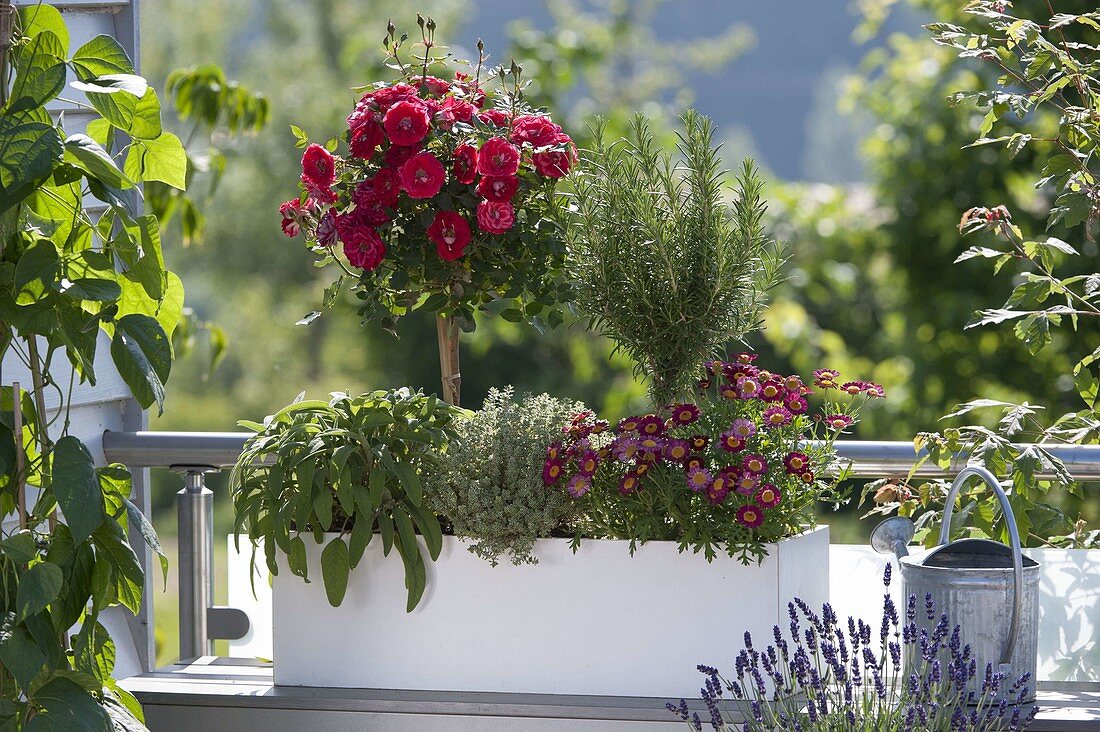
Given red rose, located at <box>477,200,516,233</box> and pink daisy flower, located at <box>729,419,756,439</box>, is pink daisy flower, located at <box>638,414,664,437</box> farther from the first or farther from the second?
red rose, located at <box>477,200,516,233</box>

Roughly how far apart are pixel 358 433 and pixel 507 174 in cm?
38

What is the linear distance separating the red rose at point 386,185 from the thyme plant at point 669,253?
234 millimetres

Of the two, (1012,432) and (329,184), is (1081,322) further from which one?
(329,184)

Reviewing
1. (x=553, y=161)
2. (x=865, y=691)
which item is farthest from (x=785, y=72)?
(x=865, y=691)

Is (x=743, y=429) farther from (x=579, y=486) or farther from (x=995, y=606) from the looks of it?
(x=995, y=606)

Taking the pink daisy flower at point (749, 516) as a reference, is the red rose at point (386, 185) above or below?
above

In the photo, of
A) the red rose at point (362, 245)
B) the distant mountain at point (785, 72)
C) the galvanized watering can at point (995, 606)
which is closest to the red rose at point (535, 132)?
the red rose at point (362, 245)

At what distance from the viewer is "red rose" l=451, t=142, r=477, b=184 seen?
5.42 ft

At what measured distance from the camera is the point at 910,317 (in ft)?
16.9

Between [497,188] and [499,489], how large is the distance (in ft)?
1.27

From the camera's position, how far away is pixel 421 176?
1.61 m

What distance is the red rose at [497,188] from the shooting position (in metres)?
1.62

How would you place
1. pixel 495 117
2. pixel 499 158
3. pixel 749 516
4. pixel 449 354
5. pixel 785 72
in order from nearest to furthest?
pixel 749 516 → pixel 499 158 → pixel 495 117 → pixel 449 354 → pixel 785 72

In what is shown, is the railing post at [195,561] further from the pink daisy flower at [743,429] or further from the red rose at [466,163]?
the pink daisy flower at [743,429]
